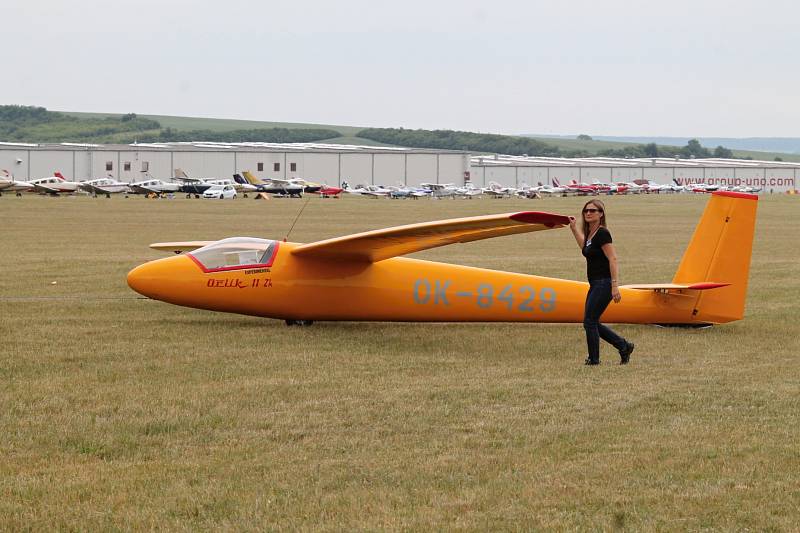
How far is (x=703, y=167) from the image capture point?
176 m

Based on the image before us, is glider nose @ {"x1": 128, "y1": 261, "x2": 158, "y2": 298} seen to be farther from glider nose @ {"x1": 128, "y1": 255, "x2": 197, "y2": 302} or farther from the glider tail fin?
the glider tail fin

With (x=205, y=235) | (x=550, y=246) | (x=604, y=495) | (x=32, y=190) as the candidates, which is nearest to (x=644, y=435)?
(x=604, y=495)

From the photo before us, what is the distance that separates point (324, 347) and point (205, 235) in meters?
25.6

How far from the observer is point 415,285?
14.3m

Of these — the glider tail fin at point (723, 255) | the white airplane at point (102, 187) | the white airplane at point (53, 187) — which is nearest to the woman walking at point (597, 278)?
the glider tail fin at point (723, 255)

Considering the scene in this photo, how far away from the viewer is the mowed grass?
642cm

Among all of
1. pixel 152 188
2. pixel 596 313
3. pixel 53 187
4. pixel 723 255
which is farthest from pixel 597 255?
pixel 152 188

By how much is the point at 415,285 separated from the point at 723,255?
13.1 ft

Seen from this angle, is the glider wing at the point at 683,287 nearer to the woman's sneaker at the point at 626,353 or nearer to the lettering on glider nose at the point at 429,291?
the woman's sneaker at the point at 626,353

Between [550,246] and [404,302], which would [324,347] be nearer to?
[404,302]

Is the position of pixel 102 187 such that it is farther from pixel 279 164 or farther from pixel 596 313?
pixel 596 313

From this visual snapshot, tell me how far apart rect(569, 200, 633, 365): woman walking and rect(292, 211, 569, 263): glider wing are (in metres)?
0.58

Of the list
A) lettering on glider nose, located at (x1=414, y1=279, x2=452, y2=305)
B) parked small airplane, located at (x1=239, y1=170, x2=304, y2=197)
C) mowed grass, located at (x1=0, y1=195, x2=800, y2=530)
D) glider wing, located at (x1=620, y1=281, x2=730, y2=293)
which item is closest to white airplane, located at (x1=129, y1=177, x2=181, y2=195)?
parked small airplane, located at (x1=239, y1=170, x2=304, y2=197)

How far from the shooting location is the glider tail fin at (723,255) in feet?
45.2
